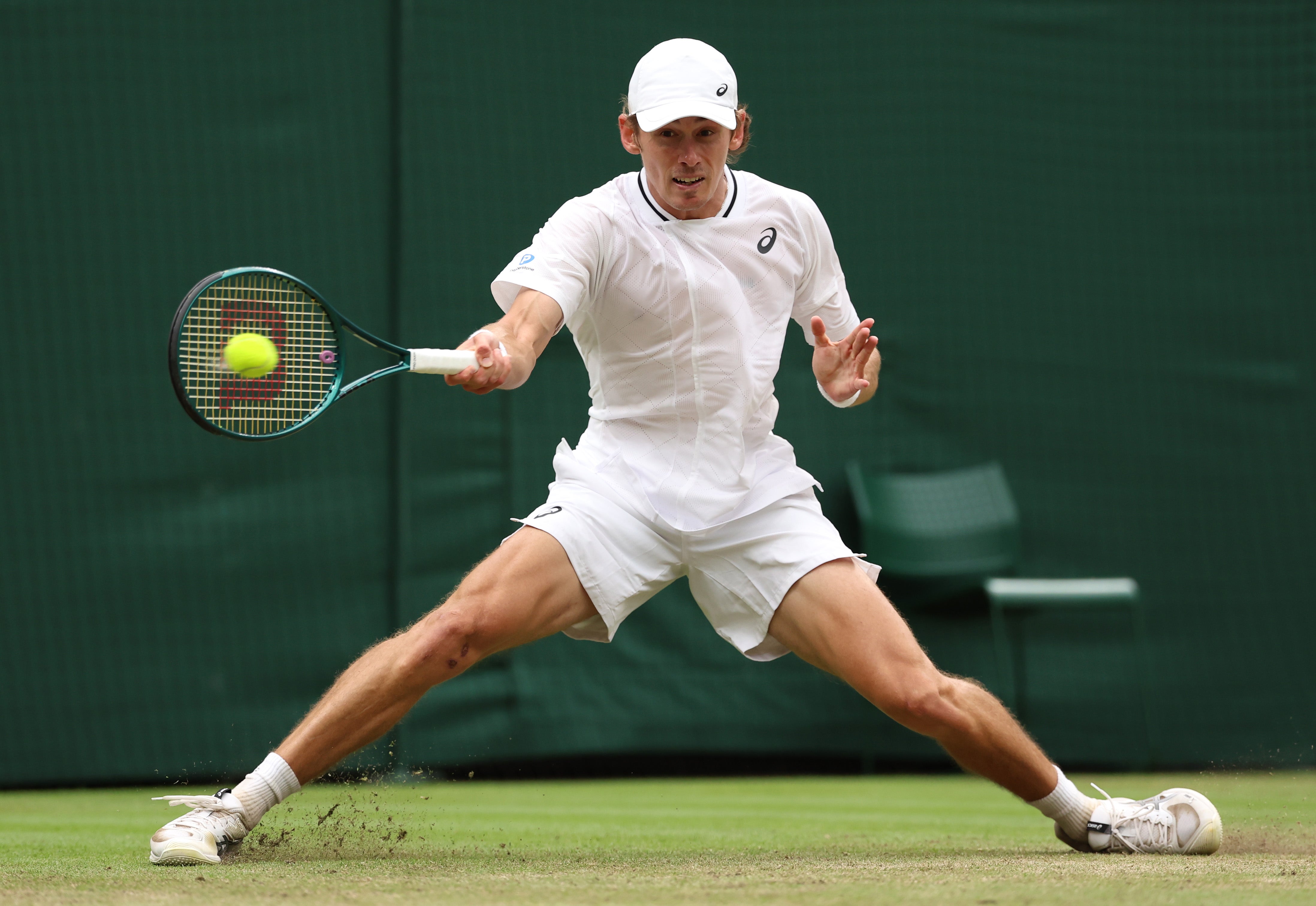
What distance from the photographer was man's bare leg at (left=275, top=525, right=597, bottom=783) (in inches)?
128

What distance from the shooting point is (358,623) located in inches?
246

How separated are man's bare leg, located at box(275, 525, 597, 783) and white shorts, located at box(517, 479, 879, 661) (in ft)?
0.59

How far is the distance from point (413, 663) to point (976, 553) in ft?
13.1

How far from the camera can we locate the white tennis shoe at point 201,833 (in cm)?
317

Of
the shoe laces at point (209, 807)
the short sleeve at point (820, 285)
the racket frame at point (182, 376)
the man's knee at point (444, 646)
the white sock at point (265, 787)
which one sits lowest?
the shoe laces at point (209, 807)

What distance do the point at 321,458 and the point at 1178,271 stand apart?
12.5 ft

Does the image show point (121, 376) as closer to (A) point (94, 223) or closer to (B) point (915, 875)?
(A) point (94, 223)

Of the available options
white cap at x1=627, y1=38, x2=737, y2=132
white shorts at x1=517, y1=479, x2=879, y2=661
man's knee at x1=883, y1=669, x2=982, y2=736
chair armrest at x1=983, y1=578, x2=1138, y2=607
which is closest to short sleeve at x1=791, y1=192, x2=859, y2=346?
white cap at x1=627, y1=38, x2=737, y2=132

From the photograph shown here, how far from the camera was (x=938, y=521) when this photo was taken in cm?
681

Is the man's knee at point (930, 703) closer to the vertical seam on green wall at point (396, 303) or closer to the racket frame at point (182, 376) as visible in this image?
the racket frame at point (182, 376)

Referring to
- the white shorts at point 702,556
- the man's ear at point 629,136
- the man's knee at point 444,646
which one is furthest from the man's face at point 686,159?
the man's knee at point 444,646

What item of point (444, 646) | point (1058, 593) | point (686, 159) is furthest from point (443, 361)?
point (1058, 593)

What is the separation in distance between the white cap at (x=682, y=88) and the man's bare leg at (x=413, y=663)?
40.3 inches

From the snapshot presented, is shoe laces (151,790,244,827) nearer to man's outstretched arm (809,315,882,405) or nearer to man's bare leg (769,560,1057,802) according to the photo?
man's bare leg (769,560,1057,802)
